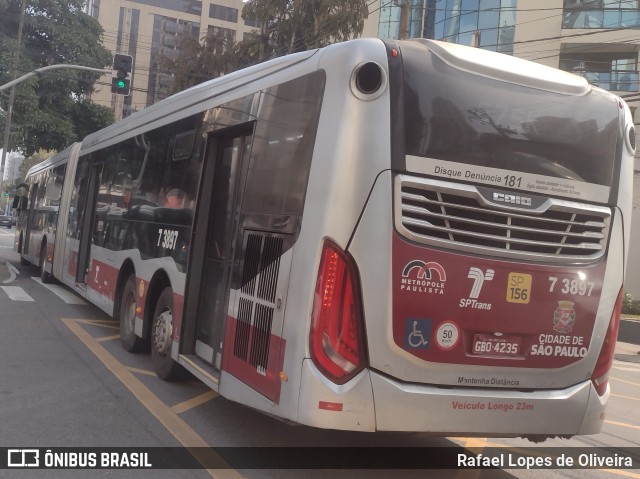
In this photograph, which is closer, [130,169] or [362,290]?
[362,290]

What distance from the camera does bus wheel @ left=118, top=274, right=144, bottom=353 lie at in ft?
27.7

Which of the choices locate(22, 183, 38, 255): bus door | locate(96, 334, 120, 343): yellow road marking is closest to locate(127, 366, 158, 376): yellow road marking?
locate(96, 334, 120, 343): yellow road marking

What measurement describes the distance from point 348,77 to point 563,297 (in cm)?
210

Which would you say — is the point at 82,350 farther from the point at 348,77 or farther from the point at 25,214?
the point at 25,214

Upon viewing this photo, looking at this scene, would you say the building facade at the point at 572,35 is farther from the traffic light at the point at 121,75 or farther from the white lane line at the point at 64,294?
the white lane line at the point at 64,294

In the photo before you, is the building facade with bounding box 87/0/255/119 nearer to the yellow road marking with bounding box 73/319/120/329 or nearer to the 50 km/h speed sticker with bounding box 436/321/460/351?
the yellow road marking with bounding box 73/319/120/329

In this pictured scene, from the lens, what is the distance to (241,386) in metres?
5.03

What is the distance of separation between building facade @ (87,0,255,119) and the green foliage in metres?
38.0

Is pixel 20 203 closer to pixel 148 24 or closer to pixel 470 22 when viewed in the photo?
pixel 470 22

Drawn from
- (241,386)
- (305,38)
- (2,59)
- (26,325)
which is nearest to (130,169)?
(26,325)

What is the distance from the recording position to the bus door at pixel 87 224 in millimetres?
11375

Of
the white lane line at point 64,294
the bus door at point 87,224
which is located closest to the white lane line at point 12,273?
the white lane line at point 64,294

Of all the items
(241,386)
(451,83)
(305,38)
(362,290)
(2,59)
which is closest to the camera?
(362,290)

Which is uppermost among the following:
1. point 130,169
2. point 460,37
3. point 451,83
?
point 460,37
